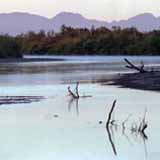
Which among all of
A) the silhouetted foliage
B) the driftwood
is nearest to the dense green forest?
the silhouetted foliage

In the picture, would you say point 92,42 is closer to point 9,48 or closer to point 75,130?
point 9,48

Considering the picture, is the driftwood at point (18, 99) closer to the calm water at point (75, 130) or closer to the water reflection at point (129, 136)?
the calm water at point (75, 130)

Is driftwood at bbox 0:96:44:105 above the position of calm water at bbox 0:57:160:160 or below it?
below

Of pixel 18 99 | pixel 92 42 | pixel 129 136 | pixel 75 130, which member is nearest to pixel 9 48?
pixel 92 42

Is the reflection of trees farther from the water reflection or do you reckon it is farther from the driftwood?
the driftwood

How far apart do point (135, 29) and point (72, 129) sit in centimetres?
9892

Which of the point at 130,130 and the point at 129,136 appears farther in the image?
the point at 130,130

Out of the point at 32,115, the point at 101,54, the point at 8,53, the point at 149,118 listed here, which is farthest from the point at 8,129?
the point at 101,54

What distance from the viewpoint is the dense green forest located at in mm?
100500

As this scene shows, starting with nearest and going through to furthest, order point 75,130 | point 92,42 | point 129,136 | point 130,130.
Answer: point 129,136 < point 130,130 < point 75,130 < point 92,42

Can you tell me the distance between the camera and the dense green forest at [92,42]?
100 metres

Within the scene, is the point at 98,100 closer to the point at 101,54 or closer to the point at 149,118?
the point at 149,118

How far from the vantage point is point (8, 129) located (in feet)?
69.9

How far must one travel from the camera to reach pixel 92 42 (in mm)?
109562
